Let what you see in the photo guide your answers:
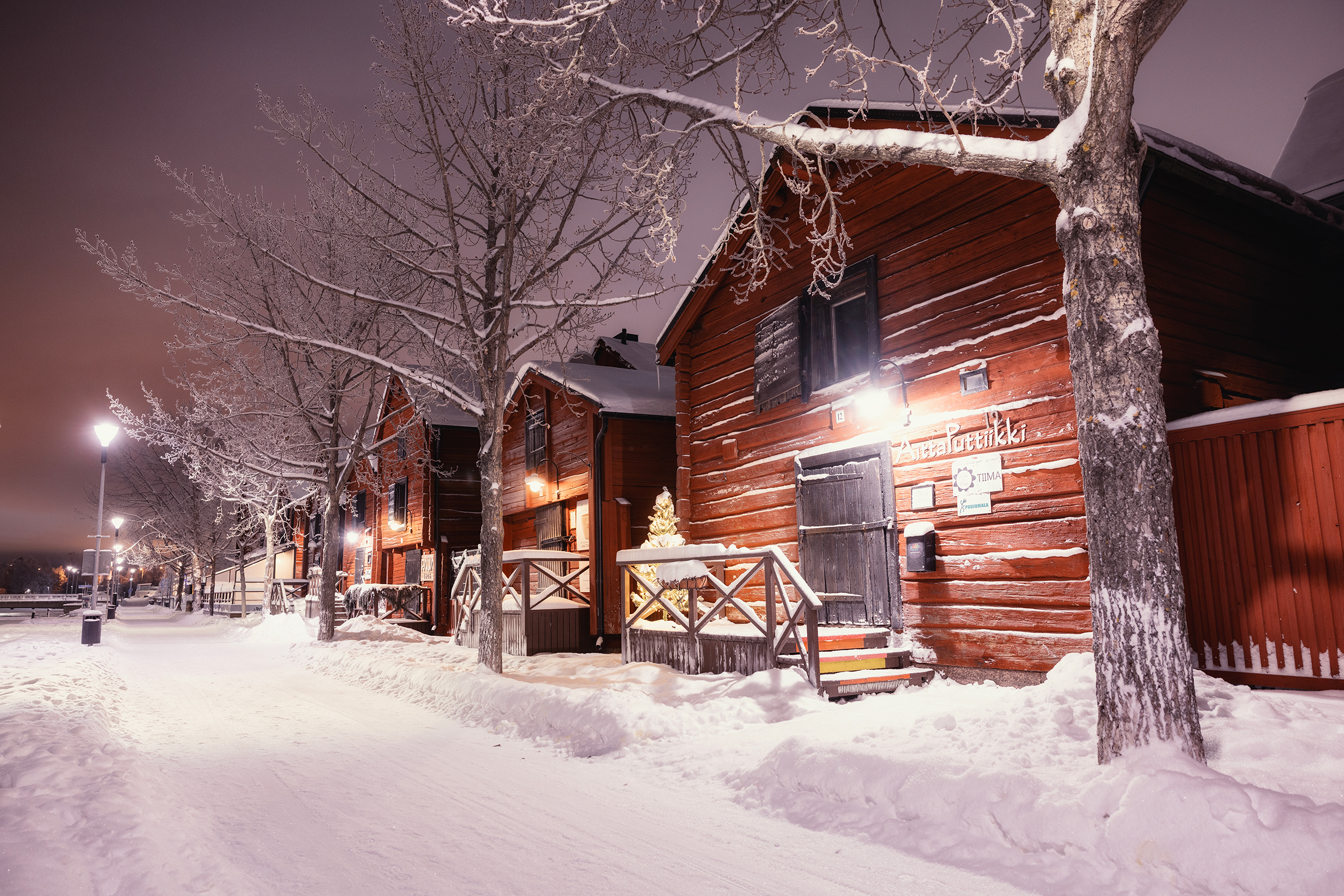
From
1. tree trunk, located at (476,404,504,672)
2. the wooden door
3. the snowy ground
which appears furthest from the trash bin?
the wooden door

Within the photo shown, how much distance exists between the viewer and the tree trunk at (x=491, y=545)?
11.0m

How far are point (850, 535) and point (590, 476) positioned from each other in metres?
8.35

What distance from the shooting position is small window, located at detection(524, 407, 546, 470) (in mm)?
20156

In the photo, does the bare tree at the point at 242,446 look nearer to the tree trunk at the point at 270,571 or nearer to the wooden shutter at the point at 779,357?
the tree trunk at the point at 270,571

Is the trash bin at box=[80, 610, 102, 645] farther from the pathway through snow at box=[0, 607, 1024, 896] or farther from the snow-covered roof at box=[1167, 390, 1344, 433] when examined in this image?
the snow-covered roof at box=[1167, 390, 1344, 433]

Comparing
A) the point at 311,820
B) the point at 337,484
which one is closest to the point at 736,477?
the point at 311,820

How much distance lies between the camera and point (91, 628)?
1888 cm

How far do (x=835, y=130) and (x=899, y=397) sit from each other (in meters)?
4.54

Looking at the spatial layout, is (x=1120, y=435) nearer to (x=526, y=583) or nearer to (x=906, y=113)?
(x=906, y=113)

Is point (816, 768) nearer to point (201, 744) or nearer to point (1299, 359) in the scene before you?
point (201, 744)

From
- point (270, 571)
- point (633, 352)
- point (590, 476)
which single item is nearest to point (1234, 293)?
point (590, 476)

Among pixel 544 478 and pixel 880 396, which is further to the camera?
pixel 544 478

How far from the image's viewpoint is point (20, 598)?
44688mm

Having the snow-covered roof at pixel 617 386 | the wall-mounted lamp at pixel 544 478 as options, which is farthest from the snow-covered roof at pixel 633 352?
the wall-mounted lamp at pixel 544 478
